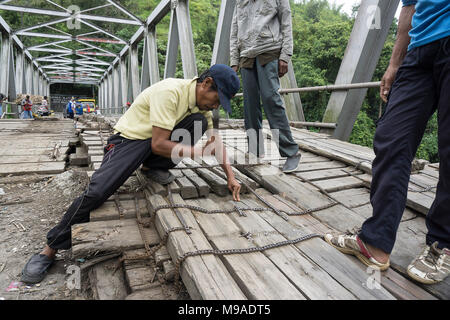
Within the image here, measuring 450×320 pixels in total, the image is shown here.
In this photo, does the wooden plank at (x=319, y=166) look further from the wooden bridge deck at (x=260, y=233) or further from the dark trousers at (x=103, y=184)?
the dark trousers at (x=103, y=184)

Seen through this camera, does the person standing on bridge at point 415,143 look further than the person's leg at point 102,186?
No

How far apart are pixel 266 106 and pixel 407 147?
1.64m

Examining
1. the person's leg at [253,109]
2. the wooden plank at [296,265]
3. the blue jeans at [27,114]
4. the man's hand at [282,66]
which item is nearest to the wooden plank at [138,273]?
the wooden plank at [296,265]

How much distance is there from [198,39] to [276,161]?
974 inches

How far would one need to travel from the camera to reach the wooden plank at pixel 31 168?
324 cm

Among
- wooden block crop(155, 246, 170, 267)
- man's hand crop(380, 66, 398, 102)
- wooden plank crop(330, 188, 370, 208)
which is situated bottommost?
wooden block crop(155, 246, 170, 267)

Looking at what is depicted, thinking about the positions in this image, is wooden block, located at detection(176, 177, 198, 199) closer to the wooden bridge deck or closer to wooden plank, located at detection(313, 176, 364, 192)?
the wooden bridge deck

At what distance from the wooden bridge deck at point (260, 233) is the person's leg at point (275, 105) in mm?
278

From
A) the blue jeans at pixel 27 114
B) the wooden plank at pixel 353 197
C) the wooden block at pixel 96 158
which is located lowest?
the wooden plank at pixel 353 197

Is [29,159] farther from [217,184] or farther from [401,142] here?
[401,142]

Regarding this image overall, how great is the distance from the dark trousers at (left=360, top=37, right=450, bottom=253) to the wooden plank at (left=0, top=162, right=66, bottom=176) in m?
3.39

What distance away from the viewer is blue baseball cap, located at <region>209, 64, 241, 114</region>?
196 cm

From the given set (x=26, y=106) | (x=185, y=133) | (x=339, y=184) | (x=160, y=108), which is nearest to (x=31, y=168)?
(x=185, y=133)

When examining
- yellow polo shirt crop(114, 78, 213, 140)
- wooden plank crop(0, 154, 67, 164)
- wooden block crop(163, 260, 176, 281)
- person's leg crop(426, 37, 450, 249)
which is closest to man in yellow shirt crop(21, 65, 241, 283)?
yellow polo shirt crop(114, 78, 213, 140)
